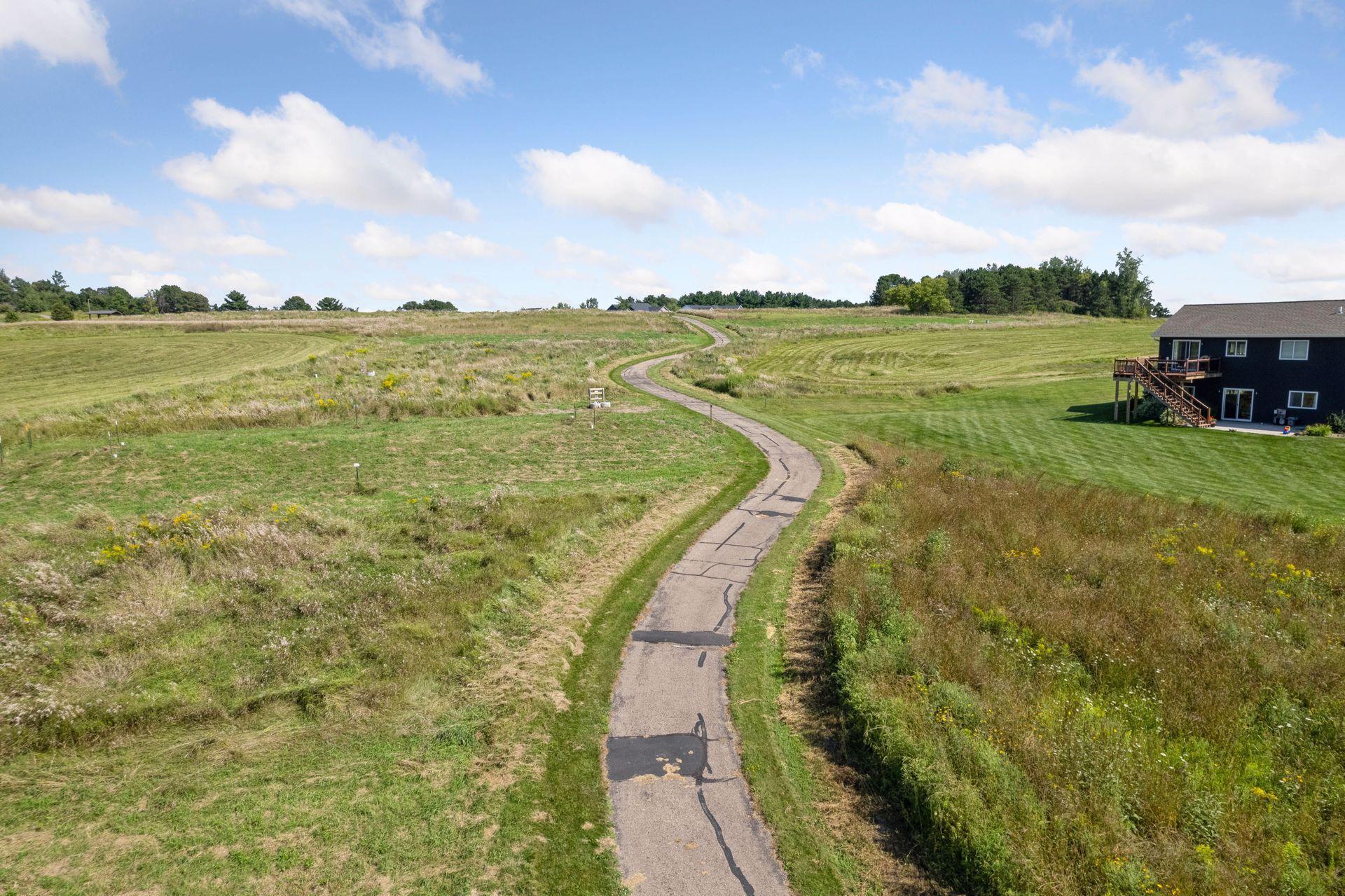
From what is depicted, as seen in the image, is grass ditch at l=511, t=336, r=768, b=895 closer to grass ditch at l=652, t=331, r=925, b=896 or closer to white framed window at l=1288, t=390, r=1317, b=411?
grass ditch at l=652, t=331, r=925, b=896

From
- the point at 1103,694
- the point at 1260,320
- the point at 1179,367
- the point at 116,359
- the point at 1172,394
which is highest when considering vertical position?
the point at 1260,320

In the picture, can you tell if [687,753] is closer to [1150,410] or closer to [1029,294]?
[1150,410]

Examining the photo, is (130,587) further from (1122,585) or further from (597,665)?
(1122,585)

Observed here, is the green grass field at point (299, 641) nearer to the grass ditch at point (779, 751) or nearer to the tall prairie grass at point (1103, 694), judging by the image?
the grass ditch at point (779, 751)

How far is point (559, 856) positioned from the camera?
903cm

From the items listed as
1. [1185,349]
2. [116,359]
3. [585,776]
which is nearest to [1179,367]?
[1185,349]

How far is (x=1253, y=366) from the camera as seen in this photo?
145 feet

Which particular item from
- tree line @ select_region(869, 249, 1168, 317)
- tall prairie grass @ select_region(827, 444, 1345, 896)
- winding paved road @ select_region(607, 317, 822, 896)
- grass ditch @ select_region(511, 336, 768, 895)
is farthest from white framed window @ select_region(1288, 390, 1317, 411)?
tree line @ select_region(869, 249, 1168, 317)

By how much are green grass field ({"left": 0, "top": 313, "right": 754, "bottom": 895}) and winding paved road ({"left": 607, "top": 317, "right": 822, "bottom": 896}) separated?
2.26 ft

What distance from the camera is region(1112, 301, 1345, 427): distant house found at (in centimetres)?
4081

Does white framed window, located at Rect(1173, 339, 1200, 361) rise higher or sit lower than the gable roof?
lower

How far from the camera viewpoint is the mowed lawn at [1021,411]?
29.4 metres

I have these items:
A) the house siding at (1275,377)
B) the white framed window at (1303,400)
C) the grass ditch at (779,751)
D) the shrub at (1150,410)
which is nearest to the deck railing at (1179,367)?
the house siding at (1275,377)

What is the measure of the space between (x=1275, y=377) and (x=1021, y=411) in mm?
14451
